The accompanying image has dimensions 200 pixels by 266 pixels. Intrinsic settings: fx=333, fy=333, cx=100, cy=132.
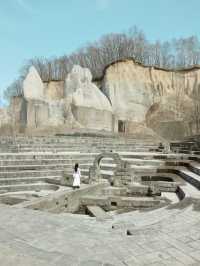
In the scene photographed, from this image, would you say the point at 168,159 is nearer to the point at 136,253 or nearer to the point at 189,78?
the point at 136,253

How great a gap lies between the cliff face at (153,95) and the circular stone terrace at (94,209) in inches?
773

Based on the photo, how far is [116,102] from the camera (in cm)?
4194

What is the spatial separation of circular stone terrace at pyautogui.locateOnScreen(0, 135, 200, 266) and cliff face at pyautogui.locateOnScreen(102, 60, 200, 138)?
64.5ft

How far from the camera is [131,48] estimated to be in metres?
53.7

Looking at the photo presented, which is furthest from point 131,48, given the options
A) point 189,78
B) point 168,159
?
point 168,159

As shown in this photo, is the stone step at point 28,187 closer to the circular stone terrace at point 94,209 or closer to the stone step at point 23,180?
the circular stone terrace at point 94,209

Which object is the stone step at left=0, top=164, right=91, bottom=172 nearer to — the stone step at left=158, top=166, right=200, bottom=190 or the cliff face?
the stone step at left=158, top=166, right=200, bottom=190

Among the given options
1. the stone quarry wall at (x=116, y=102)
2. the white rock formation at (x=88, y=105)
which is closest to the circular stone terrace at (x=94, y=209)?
the white rock formation at (x=88, y=105)

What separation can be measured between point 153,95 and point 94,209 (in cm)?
3705

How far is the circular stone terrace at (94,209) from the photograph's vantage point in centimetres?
454

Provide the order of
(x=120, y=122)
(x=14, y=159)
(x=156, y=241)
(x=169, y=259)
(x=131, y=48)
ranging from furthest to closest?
(x=131, y=48)
(x=120, y=122)
(x=14, y=159)
(x=156, y=241)
(x=169, y=259)

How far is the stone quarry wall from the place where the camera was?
33.3 meters

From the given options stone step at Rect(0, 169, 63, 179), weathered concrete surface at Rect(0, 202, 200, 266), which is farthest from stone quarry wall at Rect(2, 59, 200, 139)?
weathered concrete surface at Rect(0, 202, 200, 266)

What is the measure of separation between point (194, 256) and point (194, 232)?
3.90ft
